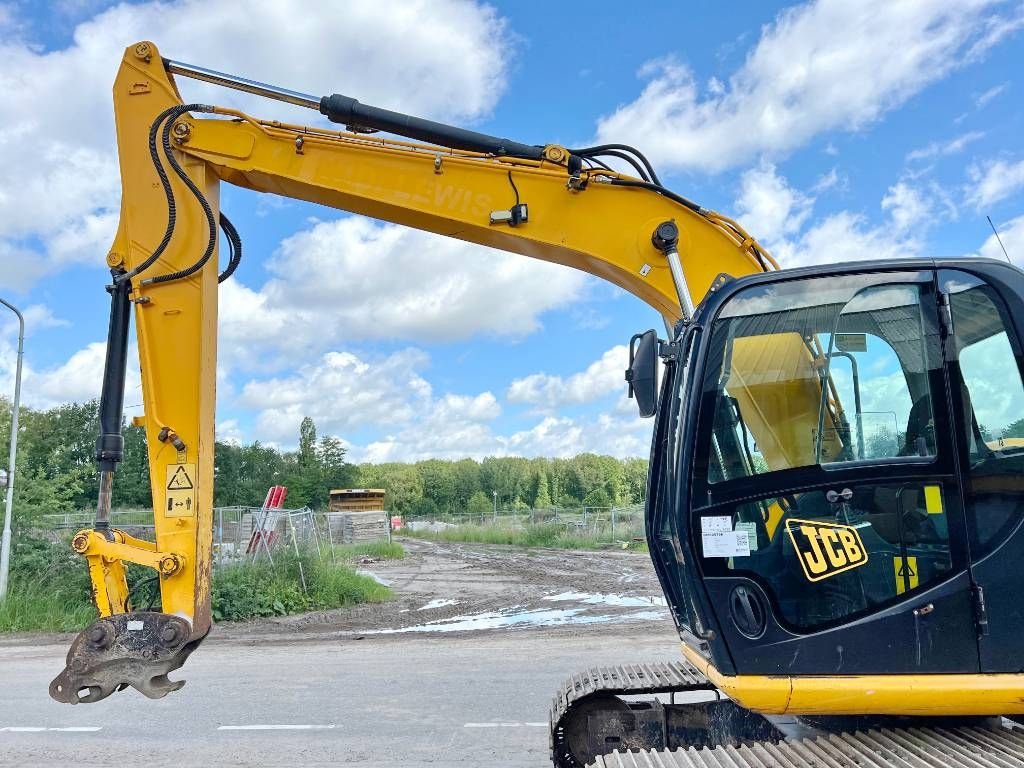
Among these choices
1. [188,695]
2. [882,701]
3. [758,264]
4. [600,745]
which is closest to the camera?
[882,701]

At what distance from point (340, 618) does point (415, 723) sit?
7123 mm

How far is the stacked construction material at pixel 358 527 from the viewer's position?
32.1 metres

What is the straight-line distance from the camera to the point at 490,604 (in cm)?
1522

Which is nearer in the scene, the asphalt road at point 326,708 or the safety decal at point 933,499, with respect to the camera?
the safety decal at point 933,499

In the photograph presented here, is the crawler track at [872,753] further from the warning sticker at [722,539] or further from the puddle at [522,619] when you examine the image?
the puddle at [522,619]

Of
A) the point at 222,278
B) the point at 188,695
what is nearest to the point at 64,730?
the point at 188,695

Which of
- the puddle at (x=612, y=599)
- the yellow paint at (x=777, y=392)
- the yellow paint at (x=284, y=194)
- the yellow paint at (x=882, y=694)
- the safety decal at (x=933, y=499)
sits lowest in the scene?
the puddle at (x=612, y=599)

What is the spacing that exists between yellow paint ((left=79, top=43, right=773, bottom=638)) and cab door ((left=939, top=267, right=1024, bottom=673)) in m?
1.45

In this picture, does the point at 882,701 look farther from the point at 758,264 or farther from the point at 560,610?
the point at 560,610

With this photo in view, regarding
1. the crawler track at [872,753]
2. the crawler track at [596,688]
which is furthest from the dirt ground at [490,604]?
the crawler track at [872,753]

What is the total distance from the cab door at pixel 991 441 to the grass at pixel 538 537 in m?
24.1

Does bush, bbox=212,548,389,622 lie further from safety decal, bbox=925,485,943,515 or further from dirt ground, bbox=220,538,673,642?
safety decal, bbox=925,485,943,515

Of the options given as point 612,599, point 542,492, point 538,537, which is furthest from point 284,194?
point 542,492

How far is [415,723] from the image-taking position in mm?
6762
